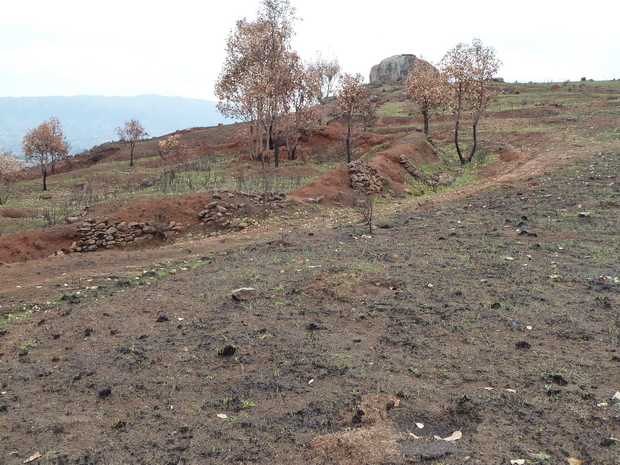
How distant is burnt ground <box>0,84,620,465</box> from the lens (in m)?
4.13

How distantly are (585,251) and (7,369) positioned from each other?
426 inches

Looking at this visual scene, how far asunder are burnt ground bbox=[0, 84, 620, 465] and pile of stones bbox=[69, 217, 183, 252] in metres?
4.34

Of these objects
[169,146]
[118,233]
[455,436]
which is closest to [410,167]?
[118,233]

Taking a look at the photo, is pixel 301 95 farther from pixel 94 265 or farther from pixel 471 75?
pixel 94 265

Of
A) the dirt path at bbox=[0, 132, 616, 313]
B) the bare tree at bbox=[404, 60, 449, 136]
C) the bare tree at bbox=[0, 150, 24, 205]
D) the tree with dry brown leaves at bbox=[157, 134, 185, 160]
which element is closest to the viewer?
the dirt path at bbox=[0, 132, 616, 313]

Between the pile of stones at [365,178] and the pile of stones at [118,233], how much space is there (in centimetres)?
883

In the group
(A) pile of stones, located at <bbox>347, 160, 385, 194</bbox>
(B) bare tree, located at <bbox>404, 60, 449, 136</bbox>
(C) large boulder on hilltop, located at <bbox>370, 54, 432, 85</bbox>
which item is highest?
(C) large boulder on hilltop, located at <bbox>370, 54, 432, 85</bbox>

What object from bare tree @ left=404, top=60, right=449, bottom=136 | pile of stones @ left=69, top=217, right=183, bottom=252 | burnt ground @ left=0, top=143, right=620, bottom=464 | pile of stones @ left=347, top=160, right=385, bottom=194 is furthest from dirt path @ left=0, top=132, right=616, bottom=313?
bare tree @ left=404, top=60, right=449, bottom=136

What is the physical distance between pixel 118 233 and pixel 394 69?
245 feet

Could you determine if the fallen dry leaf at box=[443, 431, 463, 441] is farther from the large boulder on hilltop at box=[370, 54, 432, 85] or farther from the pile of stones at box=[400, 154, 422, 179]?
the large boulder on hilltop at box=[370, 54, 432, 85]

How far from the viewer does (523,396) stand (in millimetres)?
4633

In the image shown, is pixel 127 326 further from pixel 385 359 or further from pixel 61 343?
pixel 385 359

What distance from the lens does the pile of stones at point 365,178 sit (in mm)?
21172

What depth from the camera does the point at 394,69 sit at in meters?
80.6
